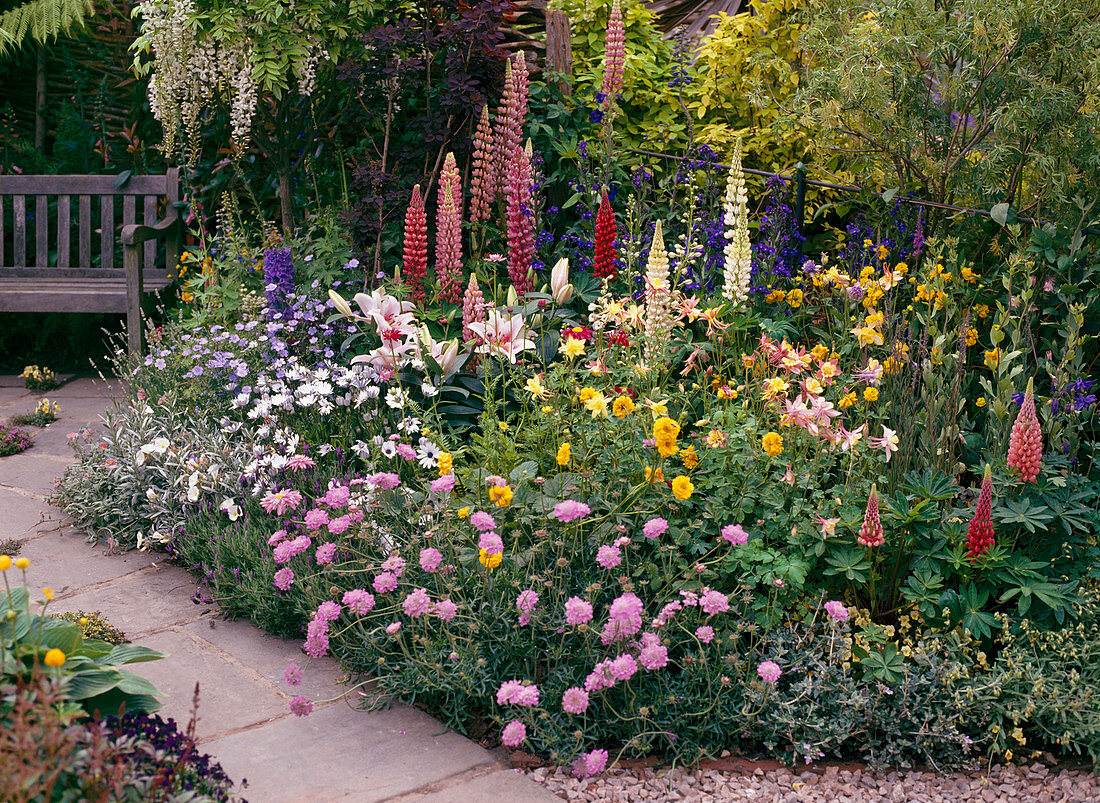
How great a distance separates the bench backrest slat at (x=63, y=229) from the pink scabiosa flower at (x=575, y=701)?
566 centimetres

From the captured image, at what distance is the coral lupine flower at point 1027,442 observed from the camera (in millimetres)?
2596

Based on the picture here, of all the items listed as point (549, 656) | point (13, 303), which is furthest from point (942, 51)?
point (13, 303)

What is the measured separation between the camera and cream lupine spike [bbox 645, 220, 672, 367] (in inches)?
129

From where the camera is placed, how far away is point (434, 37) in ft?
15.8

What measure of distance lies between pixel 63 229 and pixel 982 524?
6.27 meters

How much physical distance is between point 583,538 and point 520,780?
2.42 feet

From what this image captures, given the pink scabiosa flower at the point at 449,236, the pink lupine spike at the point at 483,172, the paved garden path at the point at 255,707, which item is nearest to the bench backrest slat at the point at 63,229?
the paved garden path at the point at 255,707

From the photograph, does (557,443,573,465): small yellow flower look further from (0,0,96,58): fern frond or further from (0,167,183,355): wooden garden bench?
(0,0,96,58): fern frond

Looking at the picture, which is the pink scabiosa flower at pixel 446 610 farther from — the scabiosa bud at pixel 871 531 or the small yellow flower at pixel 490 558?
the scabiosa bud at pixel 871 531

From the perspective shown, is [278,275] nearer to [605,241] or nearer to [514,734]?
[605,241]

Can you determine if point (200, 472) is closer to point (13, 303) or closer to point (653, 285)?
point (653, 285)

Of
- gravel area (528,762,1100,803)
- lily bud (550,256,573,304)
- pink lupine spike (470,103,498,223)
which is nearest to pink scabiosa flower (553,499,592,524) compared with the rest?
gravel area (528,762,1100,803)

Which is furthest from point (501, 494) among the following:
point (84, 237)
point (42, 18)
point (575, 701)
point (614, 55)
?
point (42, 18)

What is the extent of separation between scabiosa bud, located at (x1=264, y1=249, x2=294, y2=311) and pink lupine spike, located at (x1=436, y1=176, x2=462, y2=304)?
2.53 ft
